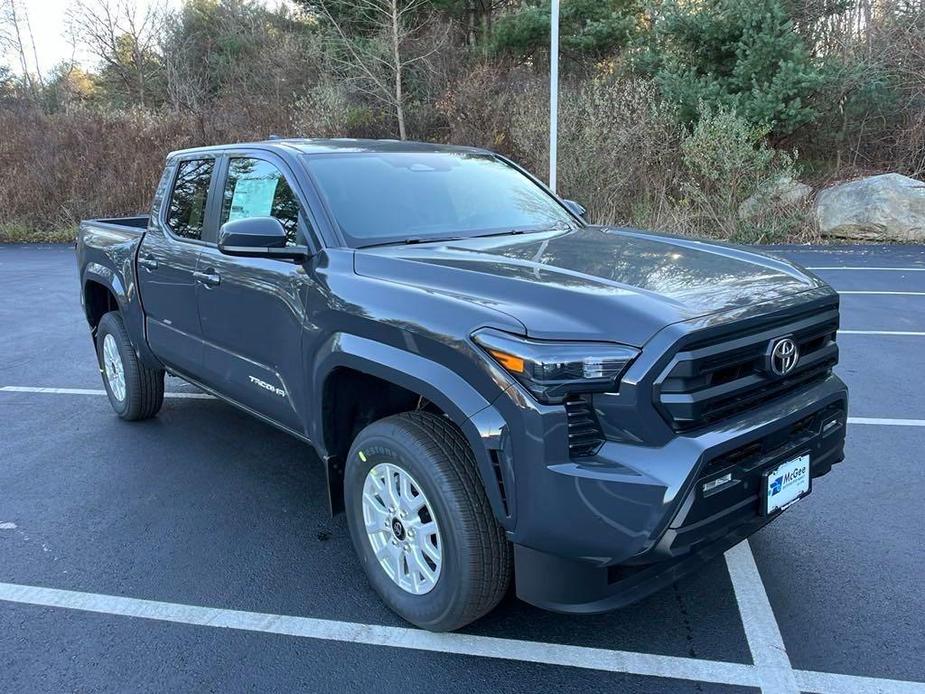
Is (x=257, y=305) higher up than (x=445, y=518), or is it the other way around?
(x=257, y=305)

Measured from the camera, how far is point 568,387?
90.6 inches

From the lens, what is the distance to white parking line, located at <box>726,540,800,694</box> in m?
2.61

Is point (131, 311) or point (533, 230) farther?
point (131, 311)

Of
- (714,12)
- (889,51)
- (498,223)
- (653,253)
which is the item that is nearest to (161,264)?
(498,223)

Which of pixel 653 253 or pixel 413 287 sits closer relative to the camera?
pixel 413 287

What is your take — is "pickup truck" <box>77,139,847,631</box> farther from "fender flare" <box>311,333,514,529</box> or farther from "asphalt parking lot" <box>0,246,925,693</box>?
"asphalt parking lot" <box>0,246,925,693</box>

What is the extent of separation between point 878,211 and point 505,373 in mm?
14250

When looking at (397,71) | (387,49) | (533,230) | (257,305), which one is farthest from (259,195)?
(387,49)

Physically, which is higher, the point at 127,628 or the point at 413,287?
the point at 413,287

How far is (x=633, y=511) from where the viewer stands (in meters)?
2.24

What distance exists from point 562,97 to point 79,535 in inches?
591

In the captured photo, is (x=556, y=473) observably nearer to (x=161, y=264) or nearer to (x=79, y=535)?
(x=79, y=535)

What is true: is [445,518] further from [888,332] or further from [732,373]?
[888,332]

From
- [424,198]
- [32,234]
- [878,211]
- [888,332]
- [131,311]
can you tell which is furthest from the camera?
[32,234]
